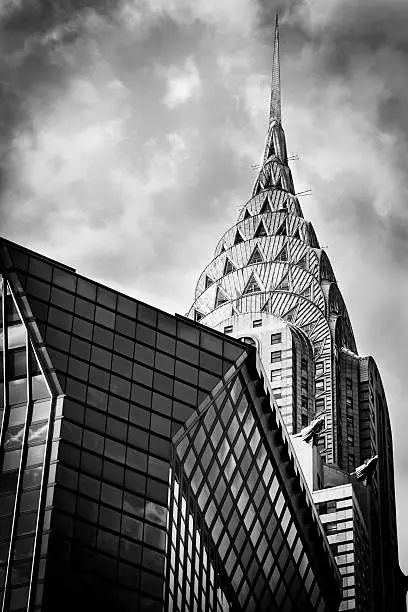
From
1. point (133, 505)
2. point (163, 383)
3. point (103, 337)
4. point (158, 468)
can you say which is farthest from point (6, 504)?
point (163, 383)

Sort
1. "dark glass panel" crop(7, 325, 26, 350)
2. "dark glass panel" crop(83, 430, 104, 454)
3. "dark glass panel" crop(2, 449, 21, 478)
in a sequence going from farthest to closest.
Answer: "dark glass panel" crop(7, 325, 26, 350) < "dark glass panel" crop(83, 430, 104, 454) < "dark glass panel" crop(2, 449, 21, 478)

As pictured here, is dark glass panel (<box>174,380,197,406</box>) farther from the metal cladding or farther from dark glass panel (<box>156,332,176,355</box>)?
the metal cladding

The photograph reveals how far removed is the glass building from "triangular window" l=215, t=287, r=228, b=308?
92103 millimetres

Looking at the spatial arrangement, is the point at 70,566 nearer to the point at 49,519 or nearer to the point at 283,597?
the point at 49,519

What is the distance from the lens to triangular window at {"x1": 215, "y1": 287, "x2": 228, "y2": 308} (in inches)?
7672

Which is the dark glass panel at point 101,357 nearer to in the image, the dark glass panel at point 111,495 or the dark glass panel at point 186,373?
the dark glass panel at point 186,373

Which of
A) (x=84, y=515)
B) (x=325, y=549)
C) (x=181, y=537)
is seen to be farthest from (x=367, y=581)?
(x=84, y=515)

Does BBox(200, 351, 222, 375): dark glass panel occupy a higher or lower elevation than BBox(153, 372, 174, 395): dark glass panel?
higher

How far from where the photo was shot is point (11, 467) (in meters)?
79.8

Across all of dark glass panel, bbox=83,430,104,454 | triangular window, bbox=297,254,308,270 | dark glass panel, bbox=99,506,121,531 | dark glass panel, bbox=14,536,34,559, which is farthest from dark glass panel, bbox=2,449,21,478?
triangular window, bbox=297,254,308,270

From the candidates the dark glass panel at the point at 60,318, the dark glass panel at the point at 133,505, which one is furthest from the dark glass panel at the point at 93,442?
the dark glass panel at the point at 60,318

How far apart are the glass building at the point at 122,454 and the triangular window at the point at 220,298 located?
92.1 m

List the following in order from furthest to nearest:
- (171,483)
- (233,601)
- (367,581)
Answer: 1. (367,581)
2. (233,601)
3. (171,483)

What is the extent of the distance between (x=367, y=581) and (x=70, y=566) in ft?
242
